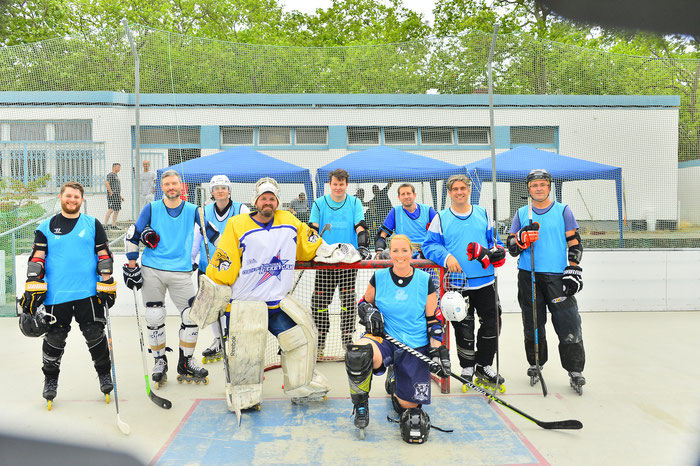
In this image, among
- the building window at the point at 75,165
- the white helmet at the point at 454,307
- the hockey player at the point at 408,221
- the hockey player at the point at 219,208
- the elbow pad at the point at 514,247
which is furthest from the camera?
the building window at the point at 75,165

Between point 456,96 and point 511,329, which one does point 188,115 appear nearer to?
point 456,96

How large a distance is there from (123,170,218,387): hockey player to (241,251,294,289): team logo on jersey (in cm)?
84

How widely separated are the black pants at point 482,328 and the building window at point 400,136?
448 cm

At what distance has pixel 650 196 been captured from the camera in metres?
7.80

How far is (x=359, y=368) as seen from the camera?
133 inches

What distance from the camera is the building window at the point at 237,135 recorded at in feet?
26.9

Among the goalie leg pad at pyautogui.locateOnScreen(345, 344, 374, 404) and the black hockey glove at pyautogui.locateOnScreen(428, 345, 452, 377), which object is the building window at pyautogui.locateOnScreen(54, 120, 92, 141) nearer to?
the goalie leg pad at pyautogui.locateOnScreen(345, 344, 374, 404)

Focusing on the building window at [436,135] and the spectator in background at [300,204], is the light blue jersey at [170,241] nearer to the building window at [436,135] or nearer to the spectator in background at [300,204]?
the spectator in background at [300,204]

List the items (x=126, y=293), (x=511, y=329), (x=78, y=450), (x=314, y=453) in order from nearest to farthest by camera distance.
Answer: (x=78, y=450), (x=314, y=453), (x=511, y=329), (x=126, y=293)

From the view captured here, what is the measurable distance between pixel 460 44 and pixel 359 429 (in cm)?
561

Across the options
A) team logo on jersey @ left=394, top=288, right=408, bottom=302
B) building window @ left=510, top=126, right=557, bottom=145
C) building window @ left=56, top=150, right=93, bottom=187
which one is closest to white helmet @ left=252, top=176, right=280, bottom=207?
team logo on jersey @ left=394, top=288, right=408, bottom=302

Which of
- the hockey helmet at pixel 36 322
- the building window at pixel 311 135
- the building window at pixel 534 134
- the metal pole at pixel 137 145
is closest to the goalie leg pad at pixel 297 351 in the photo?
the hockey helmet at pixel 36 322

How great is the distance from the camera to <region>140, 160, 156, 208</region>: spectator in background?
23.3ft

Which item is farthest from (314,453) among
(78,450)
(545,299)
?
(78,450)
